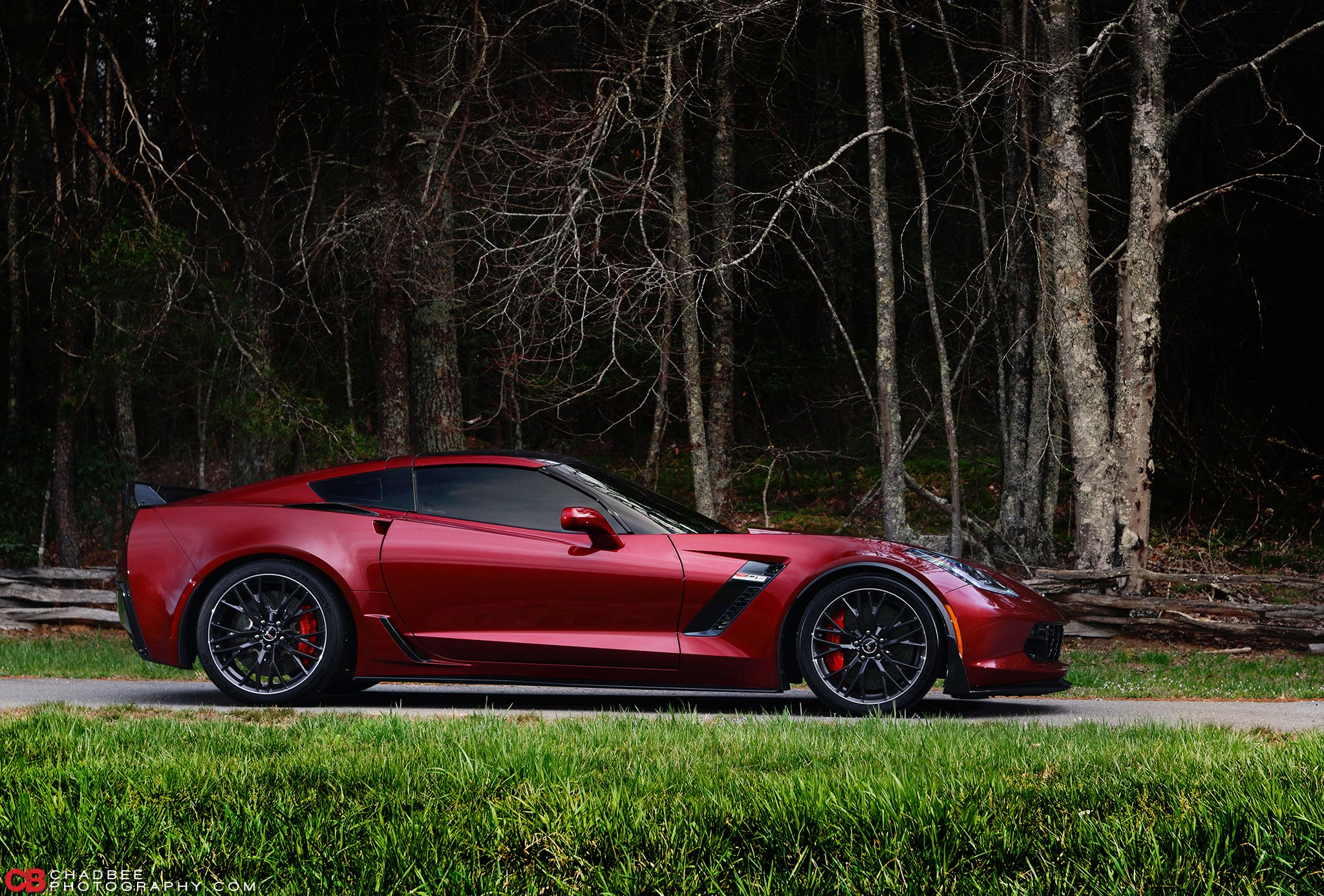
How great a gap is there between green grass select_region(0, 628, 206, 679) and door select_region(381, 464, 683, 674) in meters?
2.53

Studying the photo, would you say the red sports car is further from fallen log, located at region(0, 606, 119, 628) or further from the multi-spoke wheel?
fallen log, located at region(0, 606, 119, 628)

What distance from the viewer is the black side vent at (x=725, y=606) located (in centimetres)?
658

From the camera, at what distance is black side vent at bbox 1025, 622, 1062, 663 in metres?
6.61

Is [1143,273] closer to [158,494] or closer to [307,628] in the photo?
[307,628]

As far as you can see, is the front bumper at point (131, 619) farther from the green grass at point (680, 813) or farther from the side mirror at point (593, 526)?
the side mirror at point (593, 526)

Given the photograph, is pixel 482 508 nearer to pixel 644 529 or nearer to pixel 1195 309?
pixel 644 529

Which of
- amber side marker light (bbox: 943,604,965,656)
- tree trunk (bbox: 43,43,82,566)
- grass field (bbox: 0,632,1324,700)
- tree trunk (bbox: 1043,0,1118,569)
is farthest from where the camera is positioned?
tree trunk (bbox: 1043,0,1118,569)

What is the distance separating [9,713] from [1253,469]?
63.9ft

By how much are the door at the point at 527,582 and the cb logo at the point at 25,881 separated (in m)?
3.53

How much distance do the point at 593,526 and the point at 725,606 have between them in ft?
2.69

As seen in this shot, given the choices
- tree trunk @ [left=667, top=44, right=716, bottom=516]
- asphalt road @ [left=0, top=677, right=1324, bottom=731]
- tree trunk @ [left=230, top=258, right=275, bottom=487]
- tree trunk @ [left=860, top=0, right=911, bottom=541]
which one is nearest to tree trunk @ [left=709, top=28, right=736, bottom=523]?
tree trunk @ [left=667, top=44, right=716, bottom=516]

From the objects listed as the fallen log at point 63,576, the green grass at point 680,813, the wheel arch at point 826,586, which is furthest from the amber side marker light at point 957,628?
the fallen log at point 63,576

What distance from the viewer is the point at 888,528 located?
14.4 m

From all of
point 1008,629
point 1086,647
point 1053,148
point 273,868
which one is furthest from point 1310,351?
point 273,868
